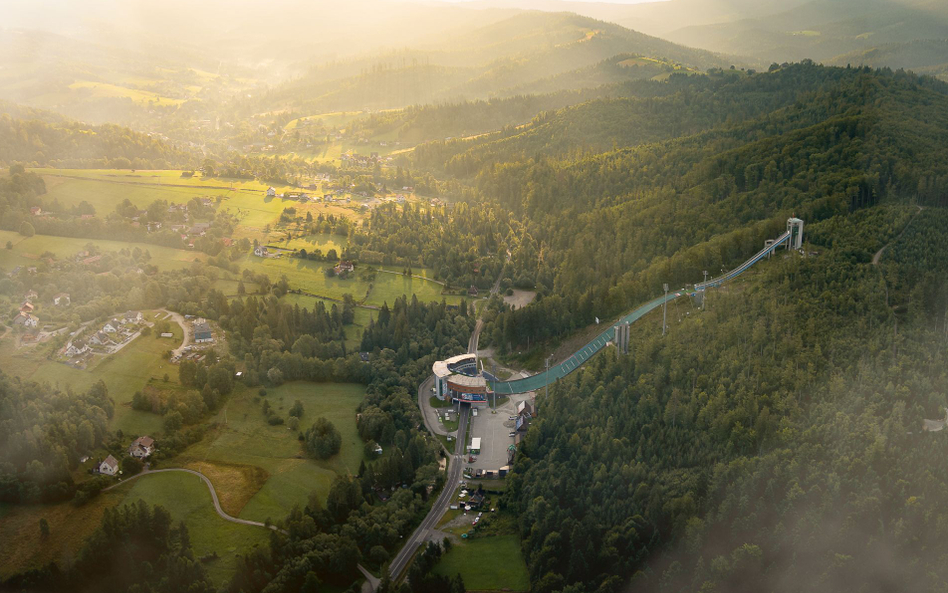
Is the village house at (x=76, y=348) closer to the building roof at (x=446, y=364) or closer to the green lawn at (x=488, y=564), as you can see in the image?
the building roof at (x=446, y=364)

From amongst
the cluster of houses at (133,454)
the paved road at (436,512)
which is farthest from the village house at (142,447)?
the paved road at (436,512)

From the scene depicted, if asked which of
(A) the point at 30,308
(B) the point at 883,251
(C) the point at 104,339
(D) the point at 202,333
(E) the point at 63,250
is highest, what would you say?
(B) the point at 883,251

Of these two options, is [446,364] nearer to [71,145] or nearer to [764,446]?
[764,446]

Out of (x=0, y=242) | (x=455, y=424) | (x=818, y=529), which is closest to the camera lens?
(x=818, y=529)

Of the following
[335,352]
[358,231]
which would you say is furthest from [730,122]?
[335,352]

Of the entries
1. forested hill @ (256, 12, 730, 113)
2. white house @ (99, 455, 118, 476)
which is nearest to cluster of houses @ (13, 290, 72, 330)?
white house @ (99, 455, 118, 476)

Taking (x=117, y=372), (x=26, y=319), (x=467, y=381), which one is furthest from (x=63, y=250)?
(x=467, y=381)

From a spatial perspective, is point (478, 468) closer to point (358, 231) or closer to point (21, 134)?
point (358, 231)
